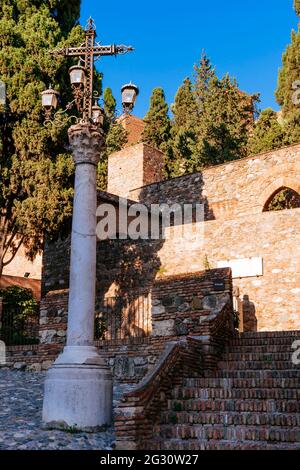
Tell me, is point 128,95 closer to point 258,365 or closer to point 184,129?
point 258,365

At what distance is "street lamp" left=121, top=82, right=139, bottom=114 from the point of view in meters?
8.05

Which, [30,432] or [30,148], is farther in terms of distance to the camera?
[30,148]

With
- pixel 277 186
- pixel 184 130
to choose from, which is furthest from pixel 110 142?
pixel 277 186

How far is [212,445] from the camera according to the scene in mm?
5859

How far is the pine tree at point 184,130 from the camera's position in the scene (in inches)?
1006

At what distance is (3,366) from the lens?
11055 millimetres

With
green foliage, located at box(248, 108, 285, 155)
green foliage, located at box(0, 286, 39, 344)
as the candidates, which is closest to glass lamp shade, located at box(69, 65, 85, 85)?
green foliage, located at box(0, 286, 39, 344)

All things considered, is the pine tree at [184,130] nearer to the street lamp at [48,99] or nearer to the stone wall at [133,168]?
the stone wall at [133,168]

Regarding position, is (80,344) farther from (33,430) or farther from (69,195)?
(69,195)

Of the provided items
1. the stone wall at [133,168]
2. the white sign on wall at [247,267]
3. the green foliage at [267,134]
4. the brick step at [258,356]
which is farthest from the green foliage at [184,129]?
the brick step at [258,356]

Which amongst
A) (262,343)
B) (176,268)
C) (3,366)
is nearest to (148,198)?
(176,268)

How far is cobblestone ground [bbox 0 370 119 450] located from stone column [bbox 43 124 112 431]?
22 cm

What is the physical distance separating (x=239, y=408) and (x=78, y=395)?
181cm

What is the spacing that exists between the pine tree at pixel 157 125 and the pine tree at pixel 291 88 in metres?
6.43
